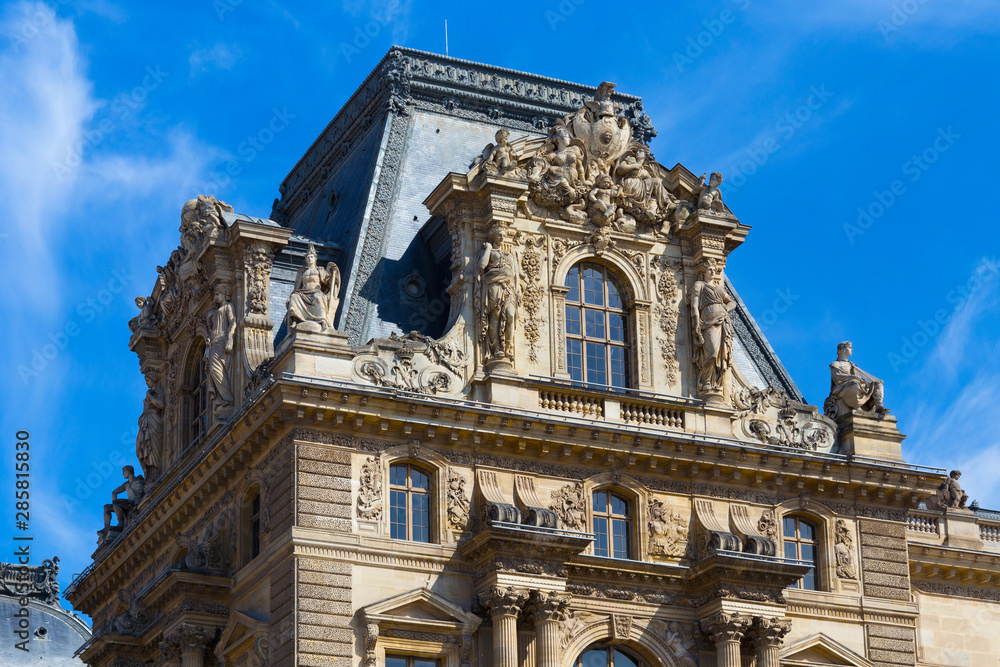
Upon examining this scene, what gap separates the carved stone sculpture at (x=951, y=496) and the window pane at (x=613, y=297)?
1213 centimetres

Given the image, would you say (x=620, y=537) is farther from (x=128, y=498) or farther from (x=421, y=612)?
(x=128, y=498)

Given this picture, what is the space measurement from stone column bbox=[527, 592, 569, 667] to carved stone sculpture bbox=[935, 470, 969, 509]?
15476 mm

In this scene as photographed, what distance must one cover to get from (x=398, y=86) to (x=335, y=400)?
40.4 ft

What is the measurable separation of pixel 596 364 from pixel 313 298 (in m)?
7.27

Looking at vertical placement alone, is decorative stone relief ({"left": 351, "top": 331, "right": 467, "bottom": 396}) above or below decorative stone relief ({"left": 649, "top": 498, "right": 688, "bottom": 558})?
above

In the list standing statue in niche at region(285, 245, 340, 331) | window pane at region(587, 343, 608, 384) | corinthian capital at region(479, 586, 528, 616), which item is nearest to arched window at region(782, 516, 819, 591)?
window pane at region(587, 343, 608, 384)

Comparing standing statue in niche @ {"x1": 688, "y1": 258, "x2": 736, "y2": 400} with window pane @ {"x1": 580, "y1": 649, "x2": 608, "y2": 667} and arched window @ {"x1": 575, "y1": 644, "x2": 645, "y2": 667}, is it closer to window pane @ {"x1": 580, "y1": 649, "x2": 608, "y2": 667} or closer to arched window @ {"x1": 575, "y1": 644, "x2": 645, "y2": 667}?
arched window @ {"x1": 575, "y1": 644, "x2": 645, "y2": 667}

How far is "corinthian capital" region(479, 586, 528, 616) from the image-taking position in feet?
144

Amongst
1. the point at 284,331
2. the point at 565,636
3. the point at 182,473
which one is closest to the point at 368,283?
the point at 284,331

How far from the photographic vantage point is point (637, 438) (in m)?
47.0

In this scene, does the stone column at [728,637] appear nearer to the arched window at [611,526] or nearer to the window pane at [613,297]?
the arched window at [611,526]

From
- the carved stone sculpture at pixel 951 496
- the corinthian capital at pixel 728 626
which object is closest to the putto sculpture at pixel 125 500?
the corinthian capital at pixel 728 626

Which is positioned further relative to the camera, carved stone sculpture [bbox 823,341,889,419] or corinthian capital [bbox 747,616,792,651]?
carved stone sculpture [bbox 823,341,889,419]

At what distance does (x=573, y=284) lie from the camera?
49031 millimetres
